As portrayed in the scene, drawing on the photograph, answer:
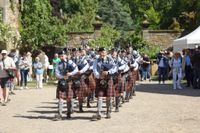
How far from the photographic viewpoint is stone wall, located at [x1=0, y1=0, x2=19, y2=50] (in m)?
33.4

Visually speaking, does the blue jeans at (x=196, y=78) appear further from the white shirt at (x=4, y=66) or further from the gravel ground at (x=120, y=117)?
the white shirt at (x=4, y=66)

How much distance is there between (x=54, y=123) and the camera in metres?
12.6

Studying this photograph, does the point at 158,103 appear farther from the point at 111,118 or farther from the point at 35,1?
the point at 35,1

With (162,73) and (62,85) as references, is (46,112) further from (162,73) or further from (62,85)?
(162,73)

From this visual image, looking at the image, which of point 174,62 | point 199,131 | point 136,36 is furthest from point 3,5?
point 199,131

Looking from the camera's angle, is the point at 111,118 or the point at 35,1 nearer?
the point at 111,118

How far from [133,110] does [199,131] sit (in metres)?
4.08

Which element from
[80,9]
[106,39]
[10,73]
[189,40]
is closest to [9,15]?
[106,39]

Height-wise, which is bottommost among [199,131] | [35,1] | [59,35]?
[199,131]

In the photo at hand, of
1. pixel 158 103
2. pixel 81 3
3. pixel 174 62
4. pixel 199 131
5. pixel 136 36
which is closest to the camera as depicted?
pixel 199 131

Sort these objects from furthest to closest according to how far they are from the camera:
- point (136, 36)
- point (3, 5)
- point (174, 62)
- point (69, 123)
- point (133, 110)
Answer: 1. point (136, 36)
2. point (3, 5)
3. point (174, 62)
4. point (133, 110)
5. point (69, 123)

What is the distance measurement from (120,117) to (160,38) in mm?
24355

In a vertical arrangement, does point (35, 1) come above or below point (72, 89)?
above

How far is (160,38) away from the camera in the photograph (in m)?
37.5
